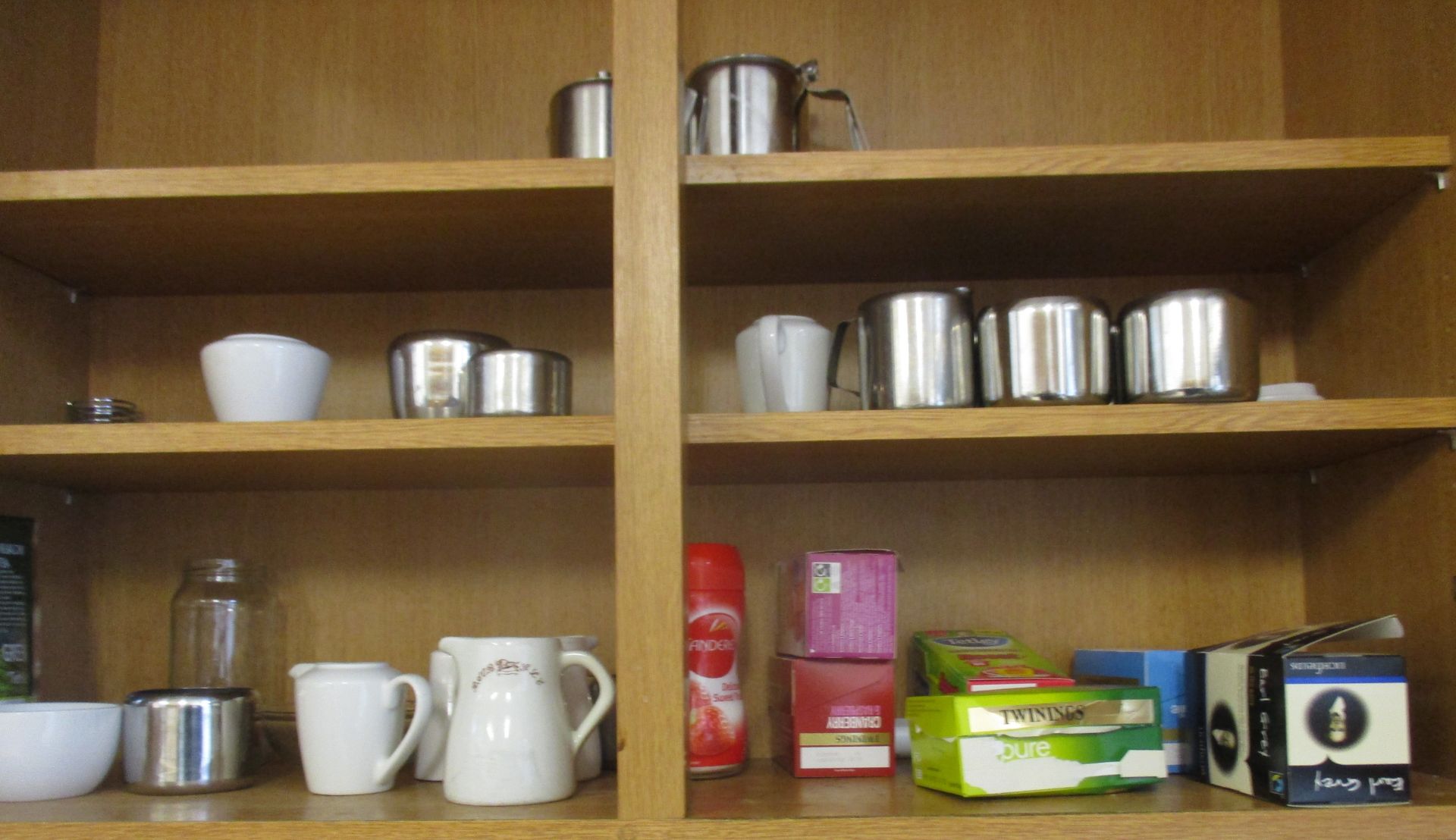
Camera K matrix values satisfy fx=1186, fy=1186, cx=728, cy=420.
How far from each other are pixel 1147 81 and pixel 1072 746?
828 mm

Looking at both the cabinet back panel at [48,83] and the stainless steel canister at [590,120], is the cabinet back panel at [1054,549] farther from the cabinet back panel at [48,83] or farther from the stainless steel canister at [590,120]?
the cabinet back panel at [48,83]

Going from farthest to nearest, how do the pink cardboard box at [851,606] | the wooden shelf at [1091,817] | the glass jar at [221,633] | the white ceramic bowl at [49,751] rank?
the glass jar at [221,633] → the pink cardboard box at [851,606] → the white ceramic bowl at [49,751] → the wooden shelf at [1091,817]

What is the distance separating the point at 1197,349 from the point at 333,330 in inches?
38.5

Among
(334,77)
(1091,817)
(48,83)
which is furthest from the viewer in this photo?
(334,77)

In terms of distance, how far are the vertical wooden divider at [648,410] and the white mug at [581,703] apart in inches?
7.9

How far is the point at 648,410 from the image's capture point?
1021mm

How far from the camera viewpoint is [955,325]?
113 centimetres

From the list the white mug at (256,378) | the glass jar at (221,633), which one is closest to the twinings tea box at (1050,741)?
the white mug at (256,378)

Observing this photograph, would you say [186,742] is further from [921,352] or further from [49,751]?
[921,352]

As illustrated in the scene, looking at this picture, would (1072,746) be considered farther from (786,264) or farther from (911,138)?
(911,138)

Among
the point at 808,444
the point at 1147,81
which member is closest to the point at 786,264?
the point at 808,444

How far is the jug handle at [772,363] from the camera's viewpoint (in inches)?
45.6

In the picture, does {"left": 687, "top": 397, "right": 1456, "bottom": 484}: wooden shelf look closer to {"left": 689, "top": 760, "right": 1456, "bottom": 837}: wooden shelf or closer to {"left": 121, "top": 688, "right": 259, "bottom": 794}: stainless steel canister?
{"left": 689, "top": 760, "right": 1456, "bottom": 837}: wooden shelf

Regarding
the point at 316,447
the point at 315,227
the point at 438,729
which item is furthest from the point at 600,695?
the point at 315,227
